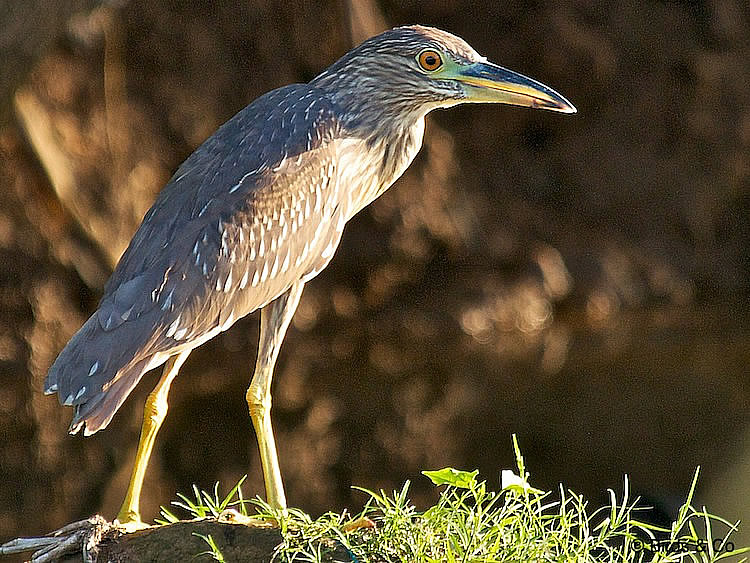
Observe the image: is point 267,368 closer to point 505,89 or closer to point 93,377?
point 93,377

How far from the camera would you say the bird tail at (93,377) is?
322 centimetres

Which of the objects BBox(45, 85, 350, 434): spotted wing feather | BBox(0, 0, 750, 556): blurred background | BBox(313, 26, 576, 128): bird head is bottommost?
BBox(0, 0, 750, 556): blurred background

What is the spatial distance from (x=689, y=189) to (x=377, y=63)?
6188 millimetres

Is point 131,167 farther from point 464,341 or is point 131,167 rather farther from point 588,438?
point 588,438

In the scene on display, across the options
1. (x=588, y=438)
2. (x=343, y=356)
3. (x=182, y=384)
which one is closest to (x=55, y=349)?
(x=182, y=384)

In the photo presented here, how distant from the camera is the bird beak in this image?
3.76 m

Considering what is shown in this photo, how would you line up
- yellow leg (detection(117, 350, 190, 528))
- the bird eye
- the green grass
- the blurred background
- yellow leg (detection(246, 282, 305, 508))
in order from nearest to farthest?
the green grass → yellow leg (detection(117, 350, 190, 528)) → yellow leg (detection(246, 282, 305, 508)) → the bird eye → the blurred background

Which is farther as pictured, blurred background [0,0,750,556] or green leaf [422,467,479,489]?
blurred background [0,0,750,556]

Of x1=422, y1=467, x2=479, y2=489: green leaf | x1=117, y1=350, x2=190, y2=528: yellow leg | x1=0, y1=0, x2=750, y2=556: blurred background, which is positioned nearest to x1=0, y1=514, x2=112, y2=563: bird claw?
x1=117, y1=350, x2=190, y2=528: yellow leg

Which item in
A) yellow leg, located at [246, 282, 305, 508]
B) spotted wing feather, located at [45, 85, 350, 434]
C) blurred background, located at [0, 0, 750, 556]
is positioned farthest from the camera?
blurred background, located at [0, 0, 750, 556]

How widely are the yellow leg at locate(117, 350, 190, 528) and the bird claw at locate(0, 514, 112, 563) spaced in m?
0.21

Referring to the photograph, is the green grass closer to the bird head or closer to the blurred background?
the bird head

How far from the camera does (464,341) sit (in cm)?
862

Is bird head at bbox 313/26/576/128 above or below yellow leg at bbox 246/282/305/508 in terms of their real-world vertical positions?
above
